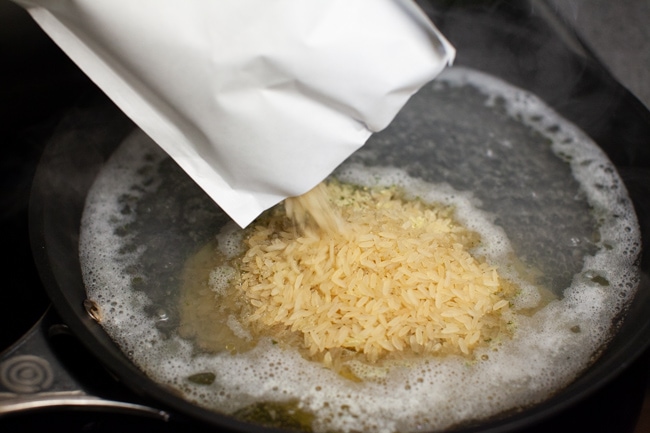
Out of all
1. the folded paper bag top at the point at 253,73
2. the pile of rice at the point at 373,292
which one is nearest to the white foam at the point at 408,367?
the pile of rice at the point at 373,292

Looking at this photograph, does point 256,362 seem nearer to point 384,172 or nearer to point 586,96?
point 384,172

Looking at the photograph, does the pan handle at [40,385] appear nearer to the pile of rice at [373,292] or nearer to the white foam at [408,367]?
the white foam at [408,367]

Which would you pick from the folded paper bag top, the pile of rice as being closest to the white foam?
the pile of rice

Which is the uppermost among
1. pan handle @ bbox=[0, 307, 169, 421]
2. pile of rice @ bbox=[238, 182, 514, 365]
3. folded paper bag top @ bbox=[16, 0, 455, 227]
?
folded paper bag top @ bbox=[16, 0, 455, 227]

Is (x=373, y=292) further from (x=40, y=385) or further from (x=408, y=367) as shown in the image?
(x=40, y=385)

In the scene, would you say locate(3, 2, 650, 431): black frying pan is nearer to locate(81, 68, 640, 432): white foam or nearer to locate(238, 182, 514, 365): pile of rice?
locate(81, 68, 640, 432): white foam

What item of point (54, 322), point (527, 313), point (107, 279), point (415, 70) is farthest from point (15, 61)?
point (527, 313)
